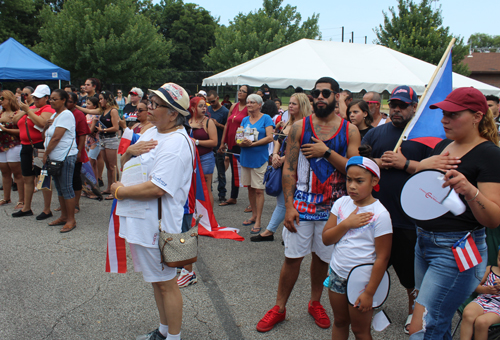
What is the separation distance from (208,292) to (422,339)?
83.8 inches

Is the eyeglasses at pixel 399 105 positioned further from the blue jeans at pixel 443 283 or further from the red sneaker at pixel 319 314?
the red sneaker at pixel 319 314

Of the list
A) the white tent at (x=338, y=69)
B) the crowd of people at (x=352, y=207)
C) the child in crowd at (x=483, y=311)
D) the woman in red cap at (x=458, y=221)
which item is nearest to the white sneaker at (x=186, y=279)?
the crowd of people at (x=352, y=207)

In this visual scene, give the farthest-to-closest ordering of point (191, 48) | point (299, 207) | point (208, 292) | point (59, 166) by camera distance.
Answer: point (191, 48)
point (59, 166)
point (208, 292)
point (299, 207)

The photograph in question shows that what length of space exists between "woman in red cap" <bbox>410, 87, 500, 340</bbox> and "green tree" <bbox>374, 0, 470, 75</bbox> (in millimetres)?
22832

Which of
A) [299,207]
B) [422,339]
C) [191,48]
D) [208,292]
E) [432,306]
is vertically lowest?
[208,292]

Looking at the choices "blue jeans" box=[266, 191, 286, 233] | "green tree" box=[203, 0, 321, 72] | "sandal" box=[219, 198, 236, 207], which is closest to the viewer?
"blue jeans" box=[266, 191, 286, 233]

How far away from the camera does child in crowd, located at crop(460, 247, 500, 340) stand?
245cm

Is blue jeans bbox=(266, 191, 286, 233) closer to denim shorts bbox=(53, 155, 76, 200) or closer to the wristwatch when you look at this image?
the wristwatch

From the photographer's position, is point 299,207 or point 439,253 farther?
point 299,207

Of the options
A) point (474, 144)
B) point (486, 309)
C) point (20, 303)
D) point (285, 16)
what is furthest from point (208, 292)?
point (285, 16)

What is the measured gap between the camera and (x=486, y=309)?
251 centimetres

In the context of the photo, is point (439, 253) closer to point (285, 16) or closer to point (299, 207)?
point (299, 207)

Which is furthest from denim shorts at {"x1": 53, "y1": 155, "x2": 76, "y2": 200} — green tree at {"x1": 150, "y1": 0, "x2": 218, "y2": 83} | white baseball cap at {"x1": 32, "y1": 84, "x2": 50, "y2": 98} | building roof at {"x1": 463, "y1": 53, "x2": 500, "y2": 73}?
building roof at {"x1": 463, "y1": 53, "x2": 500, "y2": 73}

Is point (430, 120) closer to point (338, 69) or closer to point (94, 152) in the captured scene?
point (94, 152)
